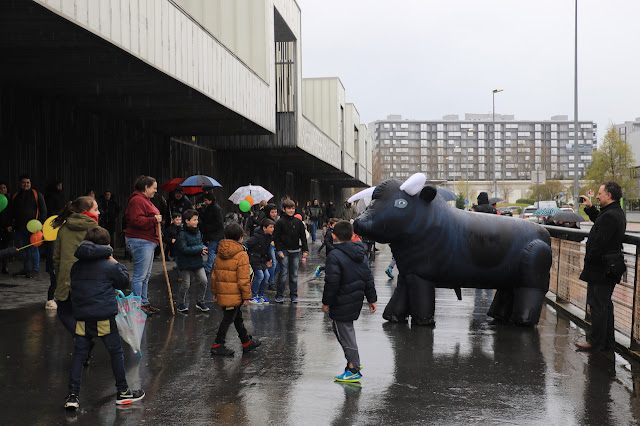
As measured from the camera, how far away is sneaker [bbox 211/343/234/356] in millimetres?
6445

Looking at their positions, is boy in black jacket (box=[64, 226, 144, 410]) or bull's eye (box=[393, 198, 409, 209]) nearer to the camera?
boy in black jacket (box=[64, 226, 144, 410])

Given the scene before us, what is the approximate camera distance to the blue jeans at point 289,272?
1017 cm

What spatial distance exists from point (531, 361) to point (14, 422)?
4.90 metres

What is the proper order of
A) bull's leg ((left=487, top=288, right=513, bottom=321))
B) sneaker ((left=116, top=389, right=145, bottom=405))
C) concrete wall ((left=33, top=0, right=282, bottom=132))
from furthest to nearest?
concrete wall ((left=33, top=0, right=282, bottom=132)) < bull's leg ((left=487, top=288, right=513, bottom=321)) < sneaker ((left=116, top=389, right=145, bottom=405))

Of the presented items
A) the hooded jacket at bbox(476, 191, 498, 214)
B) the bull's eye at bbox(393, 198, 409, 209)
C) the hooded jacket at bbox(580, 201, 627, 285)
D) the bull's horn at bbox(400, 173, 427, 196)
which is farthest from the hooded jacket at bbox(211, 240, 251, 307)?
the hooded jacket at bbox(476, 191, 498, 214)

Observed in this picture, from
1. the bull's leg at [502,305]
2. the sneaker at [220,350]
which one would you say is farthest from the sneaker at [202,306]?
the bull's leg at [502,305]

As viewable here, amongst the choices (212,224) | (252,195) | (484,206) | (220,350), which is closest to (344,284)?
(220,350)

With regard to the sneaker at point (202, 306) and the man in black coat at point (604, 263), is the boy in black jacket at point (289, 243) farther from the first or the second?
the man in black coat at point (604, 263)

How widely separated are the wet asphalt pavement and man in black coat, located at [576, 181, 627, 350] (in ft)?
0.88

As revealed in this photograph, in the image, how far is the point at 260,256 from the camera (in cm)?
987

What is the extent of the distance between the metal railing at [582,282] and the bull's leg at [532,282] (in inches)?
29.2

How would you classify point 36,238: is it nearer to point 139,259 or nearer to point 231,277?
point 139,259

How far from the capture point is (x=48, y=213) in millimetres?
12891

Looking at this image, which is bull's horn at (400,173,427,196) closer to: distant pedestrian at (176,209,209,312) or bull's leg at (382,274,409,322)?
bull's leg at (382,274,409,322)
